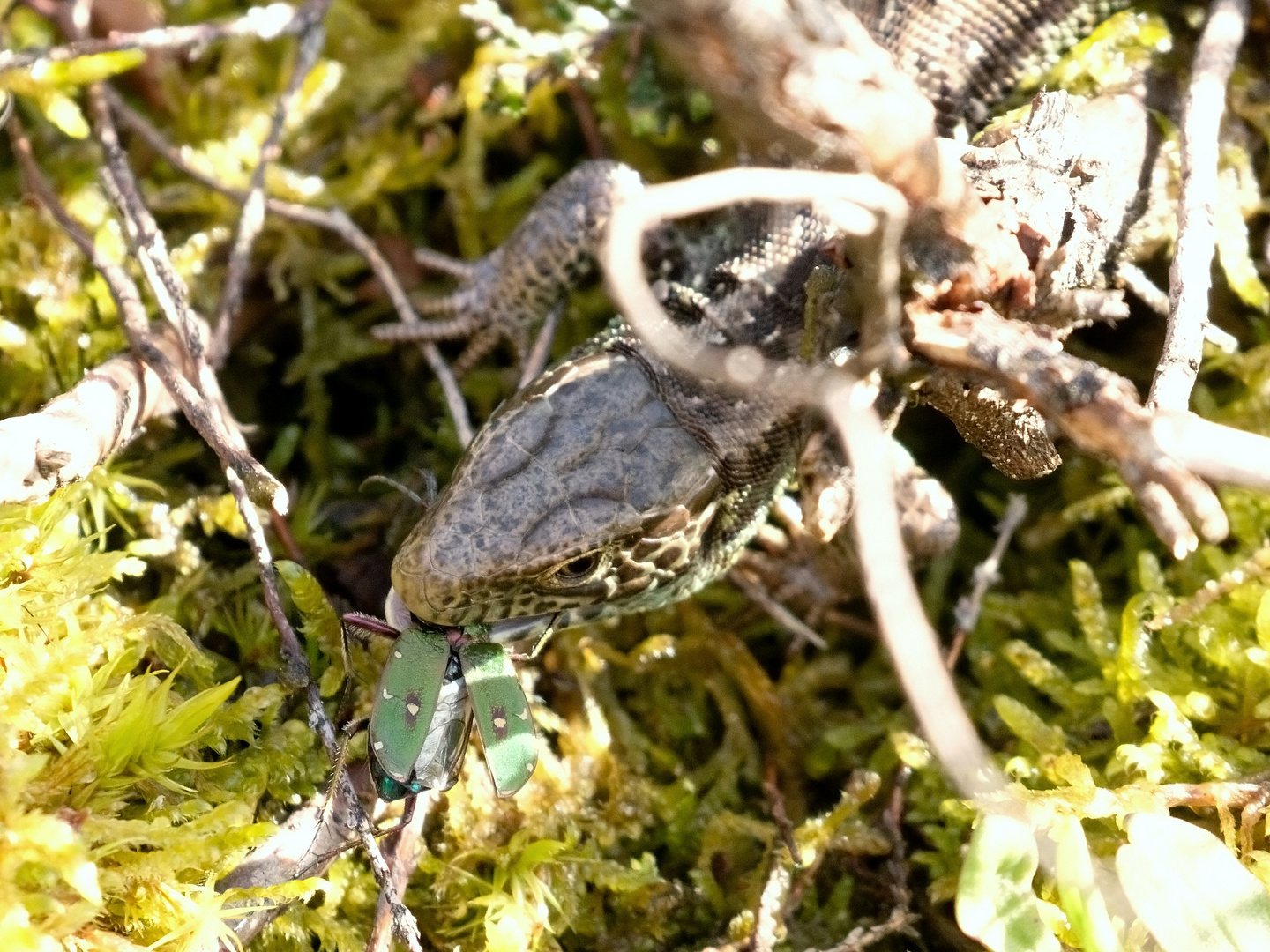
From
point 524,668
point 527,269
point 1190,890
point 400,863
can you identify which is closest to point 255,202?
point 527,269

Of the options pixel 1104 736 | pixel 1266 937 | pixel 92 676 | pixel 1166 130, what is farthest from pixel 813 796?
pixel 1166 130

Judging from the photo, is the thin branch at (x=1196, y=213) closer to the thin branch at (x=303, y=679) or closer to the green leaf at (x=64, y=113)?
the thin branch at (x=303, y=679)

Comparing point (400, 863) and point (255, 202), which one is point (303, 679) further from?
point (255, 202)

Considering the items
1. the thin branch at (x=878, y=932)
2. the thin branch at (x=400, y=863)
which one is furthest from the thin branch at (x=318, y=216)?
the thin branch at (x=878, y=932)

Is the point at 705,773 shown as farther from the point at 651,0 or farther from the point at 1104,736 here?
the point at 651,0

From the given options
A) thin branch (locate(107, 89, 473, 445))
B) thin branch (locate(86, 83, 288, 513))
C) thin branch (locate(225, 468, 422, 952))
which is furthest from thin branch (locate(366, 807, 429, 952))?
thin branch (locate(107, 89, 473, 445))

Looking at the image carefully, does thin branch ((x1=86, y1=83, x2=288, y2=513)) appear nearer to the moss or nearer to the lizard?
the moss

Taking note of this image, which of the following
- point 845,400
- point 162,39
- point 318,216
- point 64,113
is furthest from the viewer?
point 318,216
